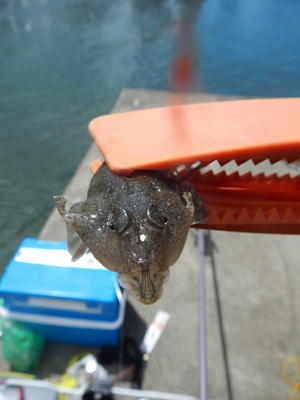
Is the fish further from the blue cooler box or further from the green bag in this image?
the green bag

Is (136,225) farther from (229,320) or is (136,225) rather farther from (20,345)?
(229,320)

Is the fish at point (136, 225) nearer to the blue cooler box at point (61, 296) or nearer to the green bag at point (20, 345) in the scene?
the blue cooler box at point (61, 296)

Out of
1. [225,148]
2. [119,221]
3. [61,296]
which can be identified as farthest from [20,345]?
[225,148]

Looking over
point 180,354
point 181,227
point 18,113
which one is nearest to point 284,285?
point 180,354

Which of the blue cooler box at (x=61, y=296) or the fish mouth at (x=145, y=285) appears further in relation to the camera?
the blue cooler box at (x=61, y=296)

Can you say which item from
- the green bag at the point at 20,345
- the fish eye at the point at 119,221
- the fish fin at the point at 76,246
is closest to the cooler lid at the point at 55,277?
the green bag at the point at 20,345

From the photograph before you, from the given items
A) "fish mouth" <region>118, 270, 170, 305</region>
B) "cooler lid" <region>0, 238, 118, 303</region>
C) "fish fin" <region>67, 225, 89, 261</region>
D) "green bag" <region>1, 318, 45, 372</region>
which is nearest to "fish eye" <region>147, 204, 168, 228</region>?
"fish mouth" <region>118, 270, 170, 305</region>

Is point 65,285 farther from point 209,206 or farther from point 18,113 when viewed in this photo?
point 18,113
